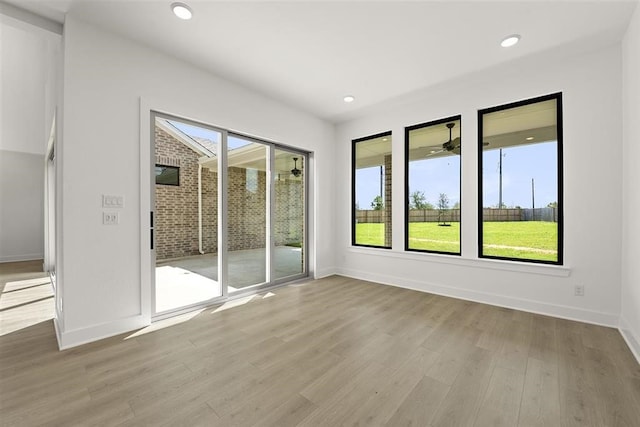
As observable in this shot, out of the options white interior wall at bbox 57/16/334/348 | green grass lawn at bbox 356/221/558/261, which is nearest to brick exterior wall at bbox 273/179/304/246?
white interior wall at bbox 57/16/334/348

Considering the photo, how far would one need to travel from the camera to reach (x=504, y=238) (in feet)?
11.8

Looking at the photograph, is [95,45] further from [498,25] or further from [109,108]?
[498,25]

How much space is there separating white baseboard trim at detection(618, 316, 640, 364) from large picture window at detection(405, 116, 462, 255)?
5.58 ft

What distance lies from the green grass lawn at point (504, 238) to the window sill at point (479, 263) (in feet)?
0.52

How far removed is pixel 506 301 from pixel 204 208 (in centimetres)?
421

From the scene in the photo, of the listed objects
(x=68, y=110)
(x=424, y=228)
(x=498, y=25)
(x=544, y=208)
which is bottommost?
(x=424, y=228)

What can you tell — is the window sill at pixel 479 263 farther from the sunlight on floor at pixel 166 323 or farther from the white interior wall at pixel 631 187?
the sunlight on floor at pixel 166 323

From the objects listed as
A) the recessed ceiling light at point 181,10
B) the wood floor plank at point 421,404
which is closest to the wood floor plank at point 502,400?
the wood floor plank at point 421,404

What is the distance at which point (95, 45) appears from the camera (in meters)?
2.54

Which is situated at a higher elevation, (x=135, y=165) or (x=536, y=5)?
(x=536, y=5)

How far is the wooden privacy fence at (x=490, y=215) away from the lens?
3.35m

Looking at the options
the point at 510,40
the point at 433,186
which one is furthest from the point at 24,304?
the point at 510,40

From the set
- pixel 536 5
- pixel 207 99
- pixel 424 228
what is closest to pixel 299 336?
pixel 424 228

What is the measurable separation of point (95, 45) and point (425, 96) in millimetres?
4105
